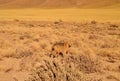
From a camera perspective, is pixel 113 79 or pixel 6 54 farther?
pixel 6 54

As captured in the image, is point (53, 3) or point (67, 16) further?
point (53, 3)

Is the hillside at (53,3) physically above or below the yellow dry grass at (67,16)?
below

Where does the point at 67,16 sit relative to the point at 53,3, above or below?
above

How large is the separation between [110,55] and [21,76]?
4.65 meters

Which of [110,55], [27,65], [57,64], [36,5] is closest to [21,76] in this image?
[27,65]

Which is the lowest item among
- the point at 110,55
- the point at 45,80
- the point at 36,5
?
the point at 36,5

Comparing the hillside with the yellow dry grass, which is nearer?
the yellow dry grass

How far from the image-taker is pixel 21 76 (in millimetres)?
8922

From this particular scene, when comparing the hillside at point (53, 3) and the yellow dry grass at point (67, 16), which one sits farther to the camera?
the hillside at point (53, 3)

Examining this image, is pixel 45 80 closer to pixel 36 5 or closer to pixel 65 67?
pixel 65 67

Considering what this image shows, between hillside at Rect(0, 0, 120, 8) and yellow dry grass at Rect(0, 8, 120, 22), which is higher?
yellow dry grass at Rect(0, 8, 120, 22)

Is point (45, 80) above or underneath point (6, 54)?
above

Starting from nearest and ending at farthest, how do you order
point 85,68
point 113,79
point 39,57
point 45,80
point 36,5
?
Result: 1. point 45,80
2. point 113,79
3. point 85,68
4. point 39,57
5. point 36,5

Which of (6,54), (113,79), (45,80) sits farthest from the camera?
(6,54)
